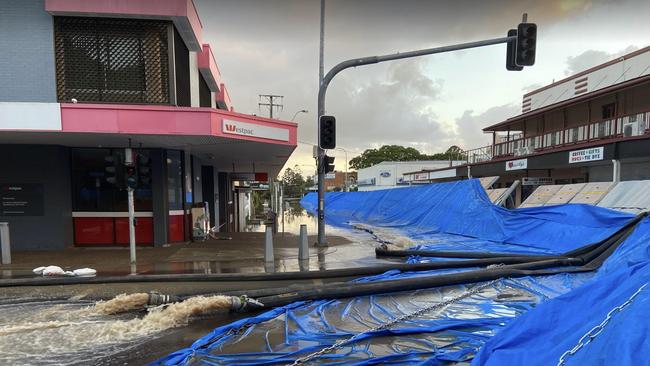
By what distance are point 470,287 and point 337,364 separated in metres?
3.82

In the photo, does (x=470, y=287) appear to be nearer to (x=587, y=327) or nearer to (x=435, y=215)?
(x=587, y=327)

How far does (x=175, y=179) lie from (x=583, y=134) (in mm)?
20889

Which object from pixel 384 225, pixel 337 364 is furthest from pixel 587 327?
pixel 384 225

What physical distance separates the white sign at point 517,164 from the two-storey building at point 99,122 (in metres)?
13.9

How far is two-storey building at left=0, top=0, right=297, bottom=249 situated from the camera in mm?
10062

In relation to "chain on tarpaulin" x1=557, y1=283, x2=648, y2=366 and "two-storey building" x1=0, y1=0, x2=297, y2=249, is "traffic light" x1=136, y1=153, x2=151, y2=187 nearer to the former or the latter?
"two-storey building" x1=0, y1=0, x2=297, y2=249

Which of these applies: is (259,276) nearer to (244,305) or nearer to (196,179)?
(244,305)

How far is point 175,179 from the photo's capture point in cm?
1312

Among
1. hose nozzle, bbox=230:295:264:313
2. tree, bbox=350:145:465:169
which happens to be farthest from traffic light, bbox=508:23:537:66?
tree, bbox=350:145:465:169

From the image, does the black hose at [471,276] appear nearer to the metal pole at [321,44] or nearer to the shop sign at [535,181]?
the metal pole at [321,44]

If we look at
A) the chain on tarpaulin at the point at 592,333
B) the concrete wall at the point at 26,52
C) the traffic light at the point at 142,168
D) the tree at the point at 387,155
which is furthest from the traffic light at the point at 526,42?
the tree at the point at 387,155

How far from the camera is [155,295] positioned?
623 cm

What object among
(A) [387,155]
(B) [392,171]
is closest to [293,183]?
(A) [387,155]

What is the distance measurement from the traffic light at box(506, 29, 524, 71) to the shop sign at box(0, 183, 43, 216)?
46.6 feet
